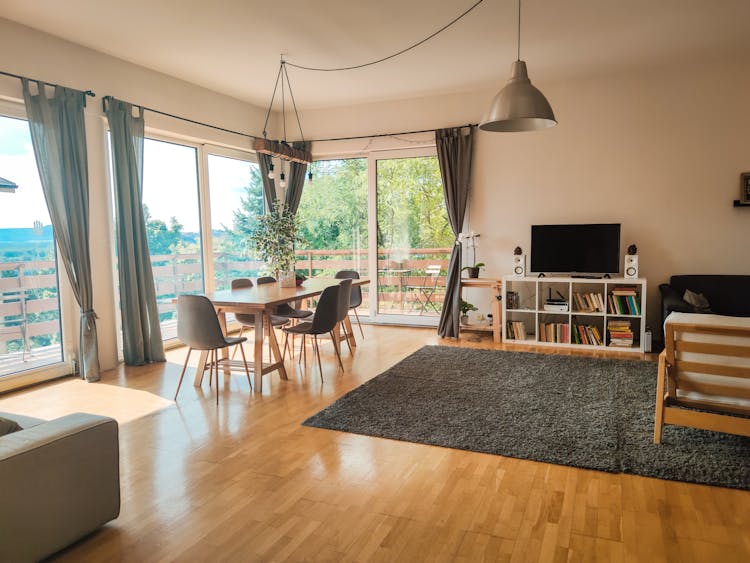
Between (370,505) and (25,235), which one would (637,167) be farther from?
(25,235)

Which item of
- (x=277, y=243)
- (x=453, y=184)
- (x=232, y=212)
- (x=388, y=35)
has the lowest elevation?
(x=277, y=243)

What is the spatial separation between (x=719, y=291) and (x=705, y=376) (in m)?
2.91

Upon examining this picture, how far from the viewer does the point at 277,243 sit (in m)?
4.96

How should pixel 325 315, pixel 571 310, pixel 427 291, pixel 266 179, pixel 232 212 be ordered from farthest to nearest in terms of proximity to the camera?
pixel 266 179 < pixel 427 291 < pixel 232 212 < pixel 571 310 < pixel 325 315

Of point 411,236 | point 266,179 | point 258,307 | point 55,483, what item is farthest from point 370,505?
point 266,179

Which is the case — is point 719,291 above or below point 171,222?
below

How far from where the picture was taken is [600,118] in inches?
232

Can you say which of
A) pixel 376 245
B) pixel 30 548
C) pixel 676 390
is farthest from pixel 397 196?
pixel 30 548

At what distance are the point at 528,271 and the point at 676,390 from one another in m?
3.30

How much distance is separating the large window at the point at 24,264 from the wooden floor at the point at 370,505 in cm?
164

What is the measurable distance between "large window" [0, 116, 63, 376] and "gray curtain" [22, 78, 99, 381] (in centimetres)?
21

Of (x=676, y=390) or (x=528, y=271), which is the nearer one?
(x=676, y=390)

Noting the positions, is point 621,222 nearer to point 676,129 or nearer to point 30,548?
point 676,129

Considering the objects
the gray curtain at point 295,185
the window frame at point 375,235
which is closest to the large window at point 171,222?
the gray curtain at point 295,185
